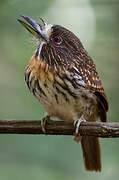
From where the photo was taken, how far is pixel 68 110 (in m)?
3.83

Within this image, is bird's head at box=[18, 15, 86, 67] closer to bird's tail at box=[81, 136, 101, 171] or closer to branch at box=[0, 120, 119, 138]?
branch at box=[0, 120, 119, 138]

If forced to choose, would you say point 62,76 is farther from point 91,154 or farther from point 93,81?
point 91,154

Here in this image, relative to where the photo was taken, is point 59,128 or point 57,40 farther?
point 57,40

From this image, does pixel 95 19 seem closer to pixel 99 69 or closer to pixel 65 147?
pixel 99 69

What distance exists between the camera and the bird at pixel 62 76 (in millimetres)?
3691

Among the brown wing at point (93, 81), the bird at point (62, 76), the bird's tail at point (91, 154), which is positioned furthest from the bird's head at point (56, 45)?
the bird's tail at point (91, 154)

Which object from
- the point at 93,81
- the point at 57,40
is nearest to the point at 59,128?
the point at 93,81

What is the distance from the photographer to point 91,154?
416 cm

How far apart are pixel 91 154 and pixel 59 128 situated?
732mm

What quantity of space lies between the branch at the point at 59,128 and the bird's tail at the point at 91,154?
2.02 ft

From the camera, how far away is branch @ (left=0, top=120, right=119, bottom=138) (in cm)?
332

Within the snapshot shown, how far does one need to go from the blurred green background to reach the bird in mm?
149

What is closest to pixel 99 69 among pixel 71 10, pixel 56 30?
pixel 71 10

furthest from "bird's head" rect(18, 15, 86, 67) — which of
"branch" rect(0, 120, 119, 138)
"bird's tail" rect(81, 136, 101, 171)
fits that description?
"bird's tail" rect(81, 136, 101, 171)
